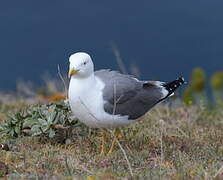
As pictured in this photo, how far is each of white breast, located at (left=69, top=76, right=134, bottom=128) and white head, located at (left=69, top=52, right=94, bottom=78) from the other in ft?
0.22

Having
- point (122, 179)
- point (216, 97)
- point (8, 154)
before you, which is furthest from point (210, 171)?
point (216, 97)

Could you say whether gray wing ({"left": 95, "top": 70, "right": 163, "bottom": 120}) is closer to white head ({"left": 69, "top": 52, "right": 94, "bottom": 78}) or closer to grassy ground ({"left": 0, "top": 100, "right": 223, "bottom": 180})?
white head ({"left": 69, "top": 52, "right": 94, "bottom": 78})

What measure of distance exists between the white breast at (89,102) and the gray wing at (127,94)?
0.06m

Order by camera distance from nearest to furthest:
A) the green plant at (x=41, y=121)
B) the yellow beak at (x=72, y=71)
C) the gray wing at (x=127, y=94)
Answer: the yellow beak at (x=72, y=71), the gray wing at (x=127, y=94), the green plant at (x=41, y=121)

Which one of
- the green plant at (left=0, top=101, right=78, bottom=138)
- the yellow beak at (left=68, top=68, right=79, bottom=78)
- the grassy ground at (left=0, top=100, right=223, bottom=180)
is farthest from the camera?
the green plant at (left=0, top=101, right=78, bottom=138)

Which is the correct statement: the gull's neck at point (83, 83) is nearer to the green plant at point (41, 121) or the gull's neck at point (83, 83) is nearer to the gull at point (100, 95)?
the gull at point (100, 95)

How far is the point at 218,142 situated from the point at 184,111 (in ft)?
7.28

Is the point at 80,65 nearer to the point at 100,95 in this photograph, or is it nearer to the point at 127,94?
the point at 100,95

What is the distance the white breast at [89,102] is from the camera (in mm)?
5984

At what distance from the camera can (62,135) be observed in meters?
6.61

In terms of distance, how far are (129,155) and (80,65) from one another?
1.02 meters

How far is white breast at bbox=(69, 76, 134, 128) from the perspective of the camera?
19.6 feet

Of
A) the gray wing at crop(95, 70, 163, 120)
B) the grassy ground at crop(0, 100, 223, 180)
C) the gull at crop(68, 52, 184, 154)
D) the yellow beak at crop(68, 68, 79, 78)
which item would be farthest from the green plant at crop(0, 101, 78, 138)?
the yellow beak at crop(68, 68, 79, 78)

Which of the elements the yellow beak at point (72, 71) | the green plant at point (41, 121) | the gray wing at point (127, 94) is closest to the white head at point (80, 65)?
the yellow beak at point (72, 71)
